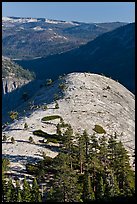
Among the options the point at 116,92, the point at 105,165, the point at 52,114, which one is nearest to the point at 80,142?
the point at 105,165

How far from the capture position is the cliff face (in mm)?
80875

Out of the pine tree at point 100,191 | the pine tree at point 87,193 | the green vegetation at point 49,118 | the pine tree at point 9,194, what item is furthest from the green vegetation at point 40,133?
the pine tree at point 9,194

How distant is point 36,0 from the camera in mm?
12312

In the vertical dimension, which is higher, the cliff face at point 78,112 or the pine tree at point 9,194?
the cliff face at point 78,112

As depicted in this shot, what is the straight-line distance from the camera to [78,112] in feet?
351

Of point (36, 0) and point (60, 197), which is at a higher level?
point (36, 0)

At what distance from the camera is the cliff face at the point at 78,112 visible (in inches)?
3184

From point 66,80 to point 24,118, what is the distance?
4007cm

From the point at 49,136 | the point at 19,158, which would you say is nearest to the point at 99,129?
the point at 49,136

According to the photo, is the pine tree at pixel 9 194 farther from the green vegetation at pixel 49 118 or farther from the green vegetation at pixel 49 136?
the green vegetation at pixel 49 118

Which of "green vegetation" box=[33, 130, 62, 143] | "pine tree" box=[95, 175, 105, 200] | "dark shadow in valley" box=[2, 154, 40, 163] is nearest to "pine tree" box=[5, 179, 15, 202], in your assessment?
"pine tree" box=[95, 175, 105, 200]

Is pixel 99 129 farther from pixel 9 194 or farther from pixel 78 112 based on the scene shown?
pixel 9 194

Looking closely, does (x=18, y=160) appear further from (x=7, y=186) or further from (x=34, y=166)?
(x=7, y=186)

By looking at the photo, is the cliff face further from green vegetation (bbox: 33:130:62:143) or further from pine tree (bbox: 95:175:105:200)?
pine tree (bbox: 95:175:105:200)
